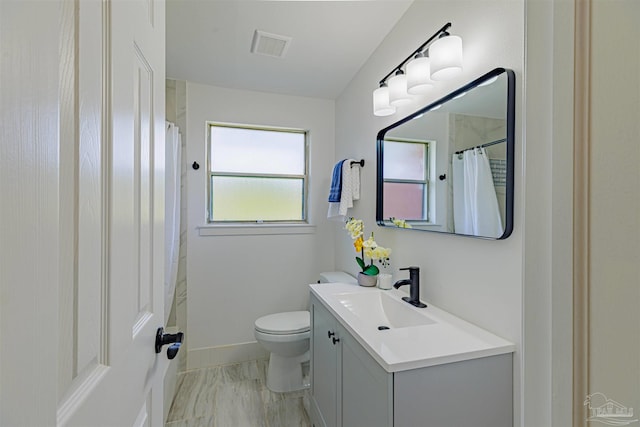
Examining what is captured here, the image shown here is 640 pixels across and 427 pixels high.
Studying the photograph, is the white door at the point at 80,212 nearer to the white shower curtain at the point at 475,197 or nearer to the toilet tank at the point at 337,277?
the white shower curtain at the point at 475,197

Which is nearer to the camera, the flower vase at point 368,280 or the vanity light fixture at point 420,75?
the vanity light fixture at point 420,75

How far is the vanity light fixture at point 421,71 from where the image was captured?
1241 mm

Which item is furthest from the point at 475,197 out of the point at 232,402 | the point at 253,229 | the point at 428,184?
the point at 232,402

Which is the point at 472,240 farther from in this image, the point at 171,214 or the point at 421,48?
the point at 171,214

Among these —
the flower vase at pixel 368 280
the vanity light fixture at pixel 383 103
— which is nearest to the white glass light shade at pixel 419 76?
the vanity light fixture at pixel 383 103

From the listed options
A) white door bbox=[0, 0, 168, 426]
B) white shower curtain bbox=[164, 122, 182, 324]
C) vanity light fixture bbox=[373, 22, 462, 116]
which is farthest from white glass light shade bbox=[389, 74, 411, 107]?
white shower curtain bbox=[164, 122, 182, 324]

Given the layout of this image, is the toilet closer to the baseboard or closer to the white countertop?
the baseboard

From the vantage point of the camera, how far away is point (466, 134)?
129 centimetres

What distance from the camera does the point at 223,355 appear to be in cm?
259

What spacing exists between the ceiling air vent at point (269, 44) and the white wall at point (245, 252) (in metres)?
0.66

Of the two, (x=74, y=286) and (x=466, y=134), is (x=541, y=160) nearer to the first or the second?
(x=74, y=286)

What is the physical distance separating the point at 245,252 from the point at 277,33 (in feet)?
5.69

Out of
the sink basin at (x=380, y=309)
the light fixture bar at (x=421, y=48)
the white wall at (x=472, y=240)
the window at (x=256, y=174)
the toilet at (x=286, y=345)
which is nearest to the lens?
the white wall at (x=472, y=240)

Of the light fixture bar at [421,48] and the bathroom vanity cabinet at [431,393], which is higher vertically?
the light fixture bar at [421,48]
